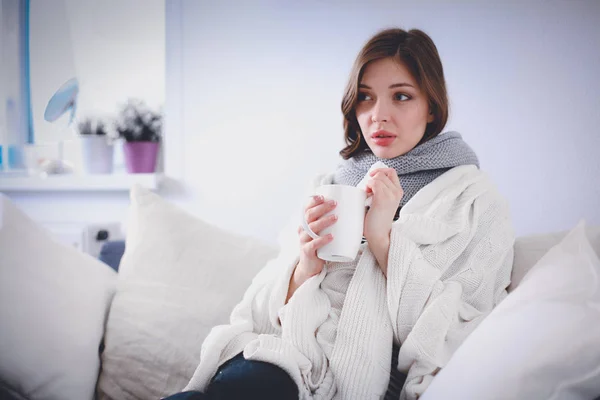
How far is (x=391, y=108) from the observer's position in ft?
3.26

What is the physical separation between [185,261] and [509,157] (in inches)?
34.7

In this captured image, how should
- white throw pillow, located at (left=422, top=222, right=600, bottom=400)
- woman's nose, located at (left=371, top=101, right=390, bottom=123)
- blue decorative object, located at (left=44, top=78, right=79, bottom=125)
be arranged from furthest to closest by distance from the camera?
blue decorative object, located at (left=44, top=78, right=79, bottom=125) → woman's nose, located at (left=371, top=101, right=390, bottom=123) → white throw pillow, located at (left=422, top=222, right=600, bottom=400)

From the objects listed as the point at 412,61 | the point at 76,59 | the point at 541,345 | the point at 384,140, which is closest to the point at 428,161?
the point at 384,140

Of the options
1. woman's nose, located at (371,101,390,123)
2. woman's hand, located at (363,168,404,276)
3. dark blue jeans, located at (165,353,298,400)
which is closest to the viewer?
dark blue jeans, located at (165,353,298,400)

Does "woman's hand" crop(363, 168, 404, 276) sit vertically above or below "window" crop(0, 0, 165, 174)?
below

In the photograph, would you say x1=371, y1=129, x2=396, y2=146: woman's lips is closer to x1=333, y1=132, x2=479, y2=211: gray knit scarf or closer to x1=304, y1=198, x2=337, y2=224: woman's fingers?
x1=333, y1=132, x2=479, y2=211: gray knit scarf

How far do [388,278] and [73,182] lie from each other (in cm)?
147

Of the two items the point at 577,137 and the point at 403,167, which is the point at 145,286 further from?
the point at 577,137

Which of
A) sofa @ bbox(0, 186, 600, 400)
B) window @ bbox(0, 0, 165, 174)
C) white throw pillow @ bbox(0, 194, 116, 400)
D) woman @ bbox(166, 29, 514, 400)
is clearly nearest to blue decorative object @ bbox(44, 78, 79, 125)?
window @ bbox(0, 0, 165, 174)

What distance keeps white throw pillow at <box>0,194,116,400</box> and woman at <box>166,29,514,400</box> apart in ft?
1.05

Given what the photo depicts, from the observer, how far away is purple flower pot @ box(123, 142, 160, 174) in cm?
186

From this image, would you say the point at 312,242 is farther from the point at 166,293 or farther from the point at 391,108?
the point at 166,293

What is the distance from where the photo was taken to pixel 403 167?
101cm

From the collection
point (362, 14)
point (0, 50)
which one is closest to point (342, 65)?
point (362, 14)
